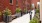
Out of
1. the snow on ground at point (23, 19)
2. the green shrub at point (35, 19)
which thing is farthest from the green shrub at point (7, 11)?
the green shrub at point (35, 19)

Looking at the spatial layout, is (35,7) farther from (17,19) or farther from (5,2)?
(5,2)

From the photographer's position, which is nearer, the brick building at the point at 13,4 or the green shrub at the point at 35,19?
the green shrub at the point at 35,19

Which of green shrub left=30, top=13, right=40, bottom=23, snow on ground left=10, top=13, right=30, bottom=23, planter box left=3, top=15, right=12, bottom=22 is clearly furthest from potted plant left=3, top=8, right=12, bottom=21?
green shrub left=30, top=13, right=40, bottom=23

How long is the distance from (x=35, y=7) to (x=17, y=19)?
0.43m

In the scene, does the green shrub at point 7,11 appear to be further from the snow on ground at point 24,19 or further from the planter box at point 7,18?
the snow on ground at point 24,19

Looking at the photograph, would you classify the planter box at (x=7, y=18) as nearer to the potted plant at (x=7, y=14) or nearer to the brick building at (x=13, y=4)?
the potted plant at (x=7, y=14)

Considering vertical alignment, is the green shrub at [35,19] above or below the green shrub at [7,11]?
below

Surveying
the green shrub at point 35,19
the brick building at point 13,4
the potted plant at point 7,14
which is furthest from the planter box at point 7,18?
the green shrub at point 35,19

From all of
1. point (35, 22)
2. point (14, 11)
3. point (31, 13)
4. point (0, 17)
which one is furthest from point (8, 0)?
point (35, 22)

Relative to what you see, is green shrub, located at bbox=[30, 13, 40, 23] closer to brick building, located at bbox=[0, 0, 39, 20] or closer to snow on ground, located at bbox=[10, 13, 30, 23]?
snow on ground, located at bbox=[10, 13, 30, 23]

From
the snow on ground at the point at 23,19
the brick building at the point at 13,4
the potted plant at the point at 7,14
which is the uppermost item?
the brick building at the point at 13,4

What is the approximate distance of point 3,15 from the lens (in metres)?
1.97

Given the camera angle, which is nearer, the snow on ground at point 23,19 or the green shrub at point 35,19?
the green shrub at point 35,19

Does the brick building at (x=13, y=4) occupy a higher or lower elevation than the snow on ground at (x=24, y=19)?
higher
